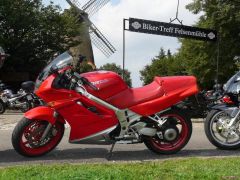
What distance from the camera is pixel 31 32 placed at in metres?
29.2

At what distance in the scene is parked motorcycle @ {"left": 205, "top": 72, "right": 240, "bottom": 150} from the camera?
7.66 m

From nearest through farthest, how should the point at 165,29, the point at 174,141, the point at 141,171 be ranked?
the point at 141,171 → the point at 174,141 → the point at 165,29

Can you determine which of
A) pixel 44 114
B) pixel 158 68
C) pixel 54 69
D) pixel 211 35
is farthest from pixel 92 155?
pixel 158 68

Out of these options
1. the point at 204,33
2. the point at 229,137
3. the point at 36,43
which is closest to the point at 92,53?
the point at 36,43

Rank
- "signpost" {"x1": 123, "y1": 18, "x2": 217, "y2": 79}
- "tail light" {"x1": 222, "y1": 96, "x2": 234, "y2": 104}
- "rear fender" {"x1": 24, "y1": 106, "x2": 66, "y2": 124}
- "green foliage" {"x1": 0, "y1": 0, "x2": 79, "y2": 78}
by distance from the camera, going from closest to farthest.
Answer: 1. "rear fender" {"x1": 24, "y1": 106, "x2": 66, "y2": 124}
2. "tail light" {"x1": 222, "y1": 96, "x2": 234, "y2": 104}
3. "signpost" {"x1": 123, "y1": 18, "x2": 217, "y2": 79}
4. "green foliage" {"x1": 0, "y1": 0, "x2": 79, "y2": 78}

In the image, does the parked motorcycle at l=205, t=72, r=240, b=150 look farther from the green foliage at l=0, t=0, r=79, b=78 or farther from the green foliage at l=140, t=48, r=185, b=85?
the green foliage at l=140, t=48, r=185, b=85

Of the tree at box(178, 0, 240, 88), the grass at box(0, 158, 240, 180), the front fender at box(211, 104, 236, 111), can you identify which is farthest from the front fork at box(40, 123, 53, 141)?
the tree at box(178, 0, 240, 88)

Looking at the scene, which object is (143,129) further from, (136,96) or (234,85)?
(234,85)

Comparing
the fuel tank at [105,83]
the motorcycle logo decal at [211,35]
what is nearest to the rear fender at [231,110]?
the fuel tank at [105,83]

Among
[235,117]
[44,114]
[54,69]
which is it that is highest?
[54,69]

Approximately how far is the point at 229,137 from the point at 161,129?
1.13 metres

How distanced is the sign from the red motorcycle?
41.4ft

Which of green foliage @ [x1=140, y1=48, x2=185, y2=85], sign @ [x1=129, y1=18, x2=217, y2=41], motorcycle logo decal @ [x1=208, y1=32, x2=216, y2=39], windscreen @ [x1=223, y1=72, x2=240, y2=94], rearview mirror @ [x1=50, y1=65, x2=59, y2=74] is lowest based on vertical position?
green foliage @ [x1=140, y1=48, x2=185, y2=85]

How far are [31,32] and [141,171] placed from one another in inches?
970
